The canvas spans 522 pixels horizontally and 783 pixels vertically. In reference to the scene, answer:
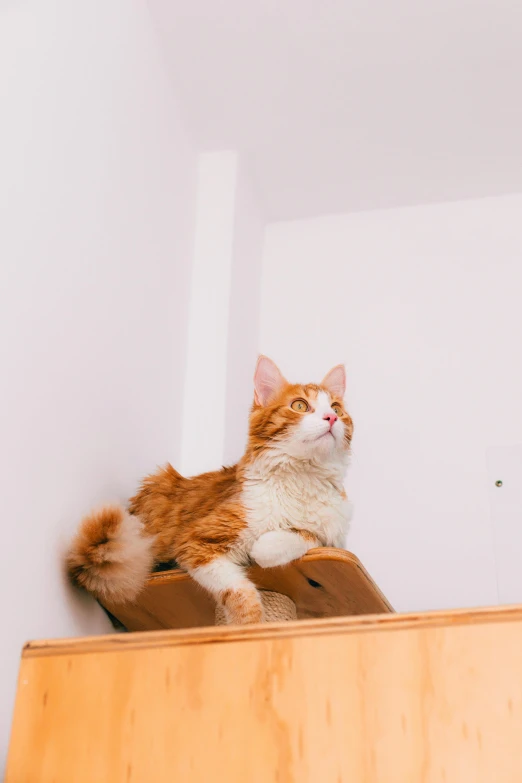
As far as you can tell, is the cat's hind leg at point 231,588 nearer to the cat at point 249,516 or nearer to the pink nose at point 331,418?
the cat at point 249,516

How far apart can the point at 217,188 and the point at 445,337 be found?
70 cm

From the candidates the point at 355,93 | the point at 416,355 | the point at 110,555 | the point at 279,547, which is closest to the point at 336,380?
the point at 279,547

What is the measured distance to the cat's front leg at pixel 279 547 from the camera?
1170 millimetres

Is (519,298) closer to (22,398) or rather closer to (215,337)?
(215,337)

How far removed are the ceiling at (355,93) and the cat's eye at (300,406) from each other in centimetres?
96

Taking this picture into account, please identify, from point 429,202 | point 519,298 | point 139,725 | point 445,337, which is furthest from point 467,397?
point 139,725

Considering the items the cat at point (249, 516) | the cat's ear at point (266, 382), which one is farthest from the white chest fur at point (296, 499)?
the cat's ear at point (266, 382)

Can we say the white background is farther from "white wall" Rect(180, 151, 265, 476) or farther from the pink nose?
the pink nose

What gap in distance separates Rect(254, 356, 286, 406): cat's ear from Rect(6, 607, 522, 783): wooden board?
561mm

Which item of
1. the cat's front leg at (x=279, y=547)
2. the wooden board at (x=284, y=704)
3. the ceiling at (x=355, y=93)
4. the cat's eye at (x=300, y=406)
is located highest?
the ceiling at (x=355, y=93)

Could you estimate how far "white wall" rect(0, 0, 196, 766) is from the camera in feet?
3.72

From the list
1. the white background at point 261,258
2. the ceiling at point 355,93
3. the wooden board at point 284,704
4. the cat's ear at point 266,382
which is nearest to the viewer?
the wooden board at point 284,704

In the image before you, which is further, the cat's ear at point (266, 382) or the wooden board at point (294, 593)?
the cat's ear at point (266, 382)

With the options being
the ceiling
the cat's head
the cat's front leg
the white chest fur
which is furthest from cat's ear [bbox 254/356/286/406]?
the ceiling
